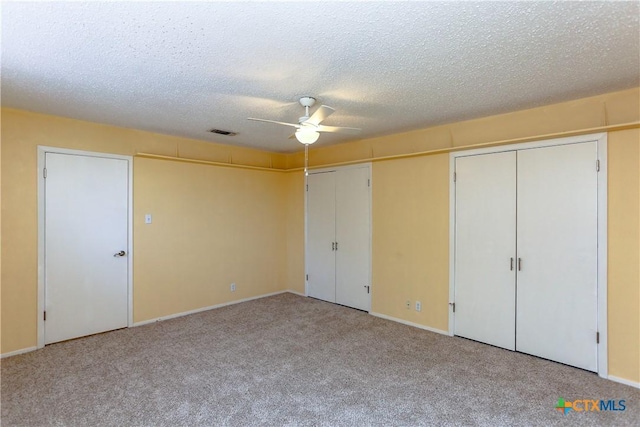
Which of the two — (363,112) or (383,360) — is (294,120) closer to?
(363,112)

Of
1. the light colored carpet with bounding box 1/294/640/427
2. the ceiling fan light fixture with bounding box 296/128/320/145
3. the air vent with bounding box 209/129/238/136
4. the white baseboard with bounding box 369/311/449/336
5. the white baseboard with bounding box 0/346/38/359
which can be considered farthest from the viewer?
the air vent with bounding box 209/129/238/136

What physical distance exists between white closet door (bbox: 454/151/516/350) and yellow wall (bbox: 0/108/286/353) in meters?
3.08

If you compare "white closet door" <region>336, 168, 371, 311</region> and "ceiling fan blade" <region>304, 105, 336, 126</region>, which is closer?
"ceiling fan blade" <region>304, 105, 336, 126</region>

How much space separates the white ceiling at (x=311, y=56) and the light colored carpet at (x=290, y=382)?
2.42 metres

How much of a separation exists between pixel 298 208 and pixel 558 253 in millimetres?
3667

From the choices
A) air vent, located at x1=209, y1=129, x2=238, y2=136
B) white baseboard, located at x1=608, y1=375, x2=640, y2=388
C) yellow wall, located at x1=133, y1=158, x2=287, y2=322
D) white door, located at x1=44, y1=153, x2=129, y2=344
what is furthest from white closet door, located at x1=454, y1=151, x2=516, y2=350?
white door, located at x1=44, y1=153, x2=129, y2=344

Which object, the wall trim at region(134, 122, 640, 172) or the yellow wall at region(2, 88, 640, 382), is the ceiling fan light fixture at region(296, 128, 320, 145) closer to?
the wall trim at region(134, 122, 640, 172)

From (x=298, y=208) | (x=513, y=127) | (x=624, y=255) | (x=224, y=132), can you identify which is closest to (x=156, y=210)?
(x=224, y=132)

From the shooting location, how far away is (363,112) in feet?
10.9

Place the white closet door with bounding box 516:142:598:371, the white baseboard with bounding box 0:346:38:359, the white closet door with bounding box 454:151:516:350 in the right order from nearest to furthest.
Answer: the white closet door with bounding box 516:142:598:371
the white baseboard with bounding box 0:346:38:359
the white closet door with bounding box 454:151:516:350

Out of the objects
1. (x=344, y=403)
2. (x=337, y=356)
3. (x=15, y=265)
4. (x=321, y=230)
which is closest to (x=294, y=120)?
(x=321, y=230)

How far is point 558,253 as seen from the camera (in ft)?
10.0

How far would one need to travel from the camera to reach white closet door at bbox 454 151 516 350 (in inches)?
132

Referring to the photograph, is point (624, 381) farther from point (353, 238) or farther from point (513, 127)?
point (353, 238)
